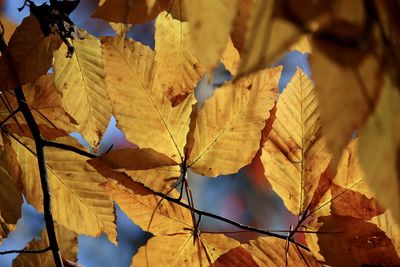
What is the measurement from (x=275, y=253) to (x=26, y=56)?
0.34 meters

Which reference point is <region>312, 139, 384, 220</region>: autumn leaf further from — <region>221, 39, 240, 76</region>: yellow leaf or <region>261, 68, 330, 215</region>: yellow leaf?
<region>221, 39, 240, 76</region>: yellow leaf

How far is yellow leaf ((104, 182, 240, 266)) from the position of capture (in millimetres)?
646

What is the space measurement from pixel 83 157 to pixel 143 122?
0.40 ft

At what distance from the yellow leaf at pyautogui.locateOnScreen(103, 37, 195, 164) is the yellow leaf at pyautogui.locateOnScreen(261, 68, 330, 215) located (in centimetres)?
9

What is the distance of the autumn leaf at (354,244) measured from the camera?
0.60 m

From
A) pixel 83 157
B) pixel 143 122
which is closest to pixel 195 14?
pixel 143 122

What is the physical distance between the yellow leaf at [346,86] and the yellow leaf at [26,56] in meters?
0.45

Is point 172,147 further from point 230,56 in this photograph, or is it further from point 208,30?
point 208,30

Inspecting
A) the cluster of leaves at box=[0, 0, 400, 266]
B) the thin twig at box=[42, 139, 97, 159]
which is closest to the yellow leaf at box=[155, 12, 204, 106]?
the cluster of leaves at box=[0, 0, 400, 266]

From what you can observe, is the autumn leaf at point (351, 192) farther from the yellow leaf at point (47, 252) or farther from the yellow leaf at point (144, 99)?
the yellow leaf at point (47, 252)

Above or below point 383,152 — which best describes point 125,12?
above

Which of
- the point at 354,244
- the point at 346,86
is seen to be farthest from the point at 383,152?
the point at 354,244

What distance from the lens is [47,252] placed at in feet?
→ 2.42

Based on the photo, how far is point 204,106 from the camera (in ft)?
2.11
